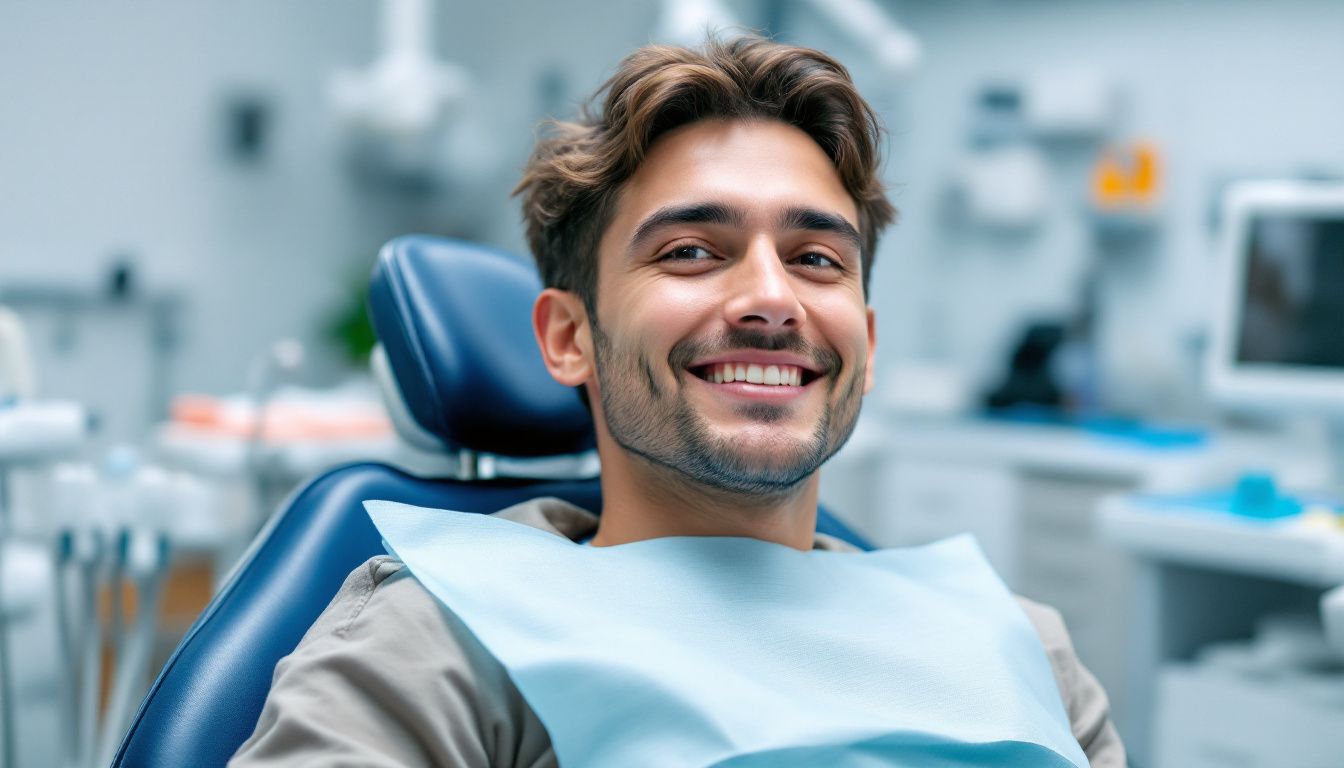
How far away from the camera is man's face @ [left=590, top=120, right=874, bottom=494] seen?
910mm

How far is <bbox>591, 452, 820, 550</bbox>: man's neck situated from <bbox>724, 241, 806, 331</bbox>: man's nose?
15 cm

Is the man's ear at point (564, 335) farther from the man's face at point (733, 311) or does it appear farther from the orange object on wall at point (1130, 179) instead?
the orange object on wall at point (1130, 179)

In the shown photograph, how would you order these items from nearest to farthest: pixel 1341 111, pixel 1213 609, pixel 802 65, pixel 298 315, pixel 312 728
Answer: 1. pixel 312 728
2. pixel 802 65
3. pixel 1213 609
4. pixel 1341 111
5. pixel 298 315

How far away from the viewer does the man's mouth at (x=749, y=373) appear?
36.2 inches

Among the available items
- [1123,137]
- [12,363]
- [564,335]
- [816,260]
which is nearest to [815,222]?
[816,260]

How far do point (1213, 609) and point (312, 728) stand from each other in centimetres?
173

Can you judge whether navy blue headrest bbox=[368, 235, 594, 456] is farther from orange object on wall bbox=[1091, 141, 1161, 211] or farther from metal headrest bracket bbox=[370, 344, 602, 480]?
orange object on wall bbox=[1091, 141, 1161, 211]

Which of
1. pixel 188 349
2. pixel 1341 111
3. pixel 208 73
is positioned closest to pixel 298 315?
pixel 188 349

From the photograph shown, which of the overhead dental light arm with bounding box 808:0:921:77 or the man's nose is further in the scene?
the overhead dental light arm with bounding box 808:0:921:77

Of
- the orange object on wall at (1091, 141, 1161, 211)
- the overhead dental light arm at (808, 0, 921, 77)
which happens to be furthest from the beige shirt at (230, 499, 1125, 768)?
the orange object on wall at (1091, 141, 1161, 211)

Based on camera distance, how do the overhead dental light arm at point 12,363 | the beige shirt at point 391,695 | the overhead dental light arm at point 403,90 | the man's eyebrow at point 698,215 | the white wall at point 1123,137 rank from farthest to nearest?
the white wall at point 1123,137 < the overhead dental light arm at point 403,90 < the overhead dental light arm at point 12,363 < the man's eyebrow at point 698,215 < the beige shirt at point 391,695

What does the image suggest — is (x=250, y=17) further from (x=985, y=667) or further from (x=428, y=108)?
(x=985, y=667)

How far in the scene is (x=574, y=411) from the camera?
1.21 metres

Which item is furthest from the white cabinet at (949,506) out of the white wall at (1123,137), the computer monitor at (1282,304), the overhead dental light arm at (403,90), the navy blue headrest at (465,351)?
the navy blue headrest at (465,351)
